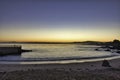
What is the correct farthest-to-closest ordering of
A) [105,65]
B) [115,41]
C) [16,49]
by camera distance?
[115,41] → [16,49] → [105,65]

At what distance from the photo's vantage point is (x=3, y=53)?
6812cm

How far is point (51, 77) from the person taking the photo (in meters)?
12.8

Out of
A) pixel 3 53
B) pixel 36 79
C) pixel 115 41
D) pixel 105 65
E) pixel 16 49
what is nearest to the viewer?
pixel 36 79

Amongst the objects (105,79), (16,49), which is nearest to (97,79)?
(105,79)

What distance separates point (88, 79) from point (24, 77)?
141 inches

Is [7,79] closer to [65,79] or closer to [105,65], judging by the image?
[65,79]

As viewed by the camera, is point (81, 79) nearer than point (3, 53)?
Yes

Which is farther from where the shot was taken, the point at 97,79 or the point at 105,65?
the point at 105,65

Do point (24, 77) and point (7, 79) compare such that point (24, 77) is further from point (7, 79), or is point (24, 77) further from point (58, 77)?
point (58, 77)

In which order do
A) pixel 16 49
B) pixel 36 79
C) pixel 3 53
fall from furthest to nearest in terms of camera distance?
pixel 16 49 → pixel 3 53 → pixel 36 79

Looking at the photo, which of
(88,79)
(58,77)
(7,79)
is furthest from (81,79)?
(7,79)

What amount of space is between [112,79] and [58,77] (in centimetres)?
308

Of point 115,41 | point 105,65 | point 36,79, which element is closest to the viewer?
point 36,79

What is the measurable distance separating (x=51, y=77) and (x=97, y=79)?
8.46 feet
